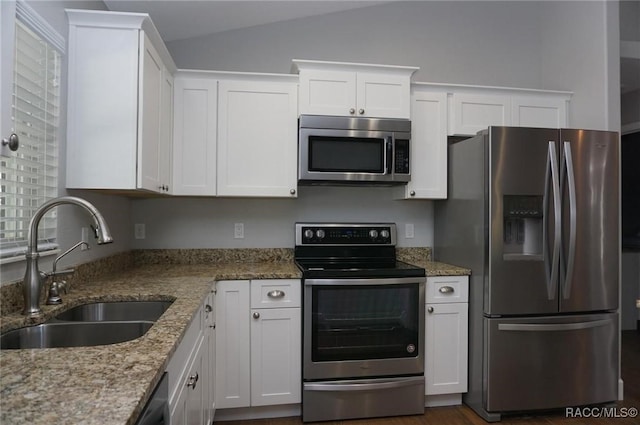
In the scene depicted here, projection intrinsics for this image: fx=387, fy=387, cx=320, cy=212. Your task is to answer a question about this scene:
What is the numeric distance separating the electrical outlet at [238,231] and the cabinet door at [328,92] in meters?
0.92

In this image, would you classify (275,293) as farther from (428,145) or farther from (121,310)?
(428,145)

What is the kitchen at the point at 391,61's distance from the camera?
2674mm

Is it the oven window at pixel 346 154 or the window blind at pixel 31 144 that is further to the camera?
the oven window at pixel 346 154

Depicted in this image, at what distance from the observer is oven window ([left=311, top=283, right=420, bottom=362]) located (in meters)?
2.25

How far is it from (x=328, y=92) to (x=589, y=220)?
1.74 m

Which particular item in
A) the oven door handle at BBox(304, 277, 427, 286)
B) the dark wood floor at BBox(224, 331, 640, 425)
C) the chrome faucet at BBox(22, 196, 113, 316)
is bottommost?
the dark wood floor at BBox(224, 331, 640, 425)

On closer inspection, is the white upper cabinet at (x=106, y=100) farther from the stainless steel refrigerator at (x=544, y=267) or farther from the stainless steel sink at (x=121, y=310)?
the stainless steel refrigerator at (x=544, y=267)

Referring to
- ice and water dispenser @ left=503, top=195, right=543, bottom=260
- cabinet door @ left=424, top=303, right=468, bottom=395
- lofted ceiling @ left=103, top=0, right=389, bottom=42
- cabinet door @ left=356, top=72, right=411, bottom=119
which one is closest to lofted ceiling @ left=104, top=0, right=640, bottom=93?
lofted ceiling @ left=103, top=0, right=389, bottom=42

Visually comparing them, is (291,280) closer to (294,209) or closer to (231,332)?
(231,332)

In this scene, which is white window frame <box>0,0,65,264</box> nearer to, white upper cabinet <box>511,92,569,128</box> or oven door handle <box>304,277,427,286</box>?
oven door handle <box>304,277,427,286</box>

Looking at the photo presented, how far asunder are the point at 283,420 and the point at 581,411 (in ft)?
5.90

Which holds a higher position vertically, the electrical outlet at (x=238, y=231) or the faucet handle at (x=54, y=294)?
the electrical outlet at (x=238, y=231)

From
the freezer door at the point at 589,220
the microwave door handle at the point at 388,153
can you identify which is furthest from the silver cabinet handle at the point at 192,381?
the freezer door at the point at 589,220

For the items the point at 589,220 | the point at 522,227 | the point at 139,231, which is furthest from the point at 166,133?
the point at 589,220
